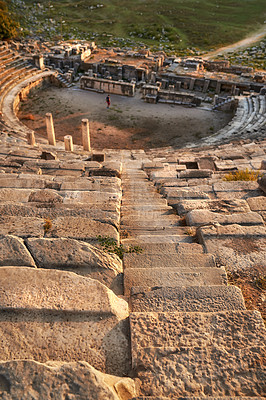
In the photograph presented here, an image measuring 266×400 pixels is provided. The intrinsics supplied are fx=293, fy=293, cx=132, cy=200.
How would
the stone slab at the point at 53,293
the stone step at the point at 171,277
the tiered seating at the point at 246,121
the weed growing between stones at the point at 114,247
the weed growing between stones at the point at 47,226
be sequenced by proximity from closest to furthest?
the stone slab at the point at 53,293 → the stone step at the point at 171,277 → the weed growing between stones at the point at 114,247 → the weed growing between stones at the point at 47,226 → the tiered seating at the point at 246,121

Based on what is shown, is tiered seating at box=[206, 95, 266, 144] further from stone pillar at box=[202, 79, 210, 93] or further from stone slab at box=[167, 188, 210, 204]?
stone slab at box=[167, 188, 210, 204]

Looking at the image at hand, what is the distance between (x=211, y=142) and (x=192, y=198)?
11.1m

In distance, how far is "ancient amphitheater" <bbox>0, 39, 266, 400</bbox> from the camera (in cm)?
264

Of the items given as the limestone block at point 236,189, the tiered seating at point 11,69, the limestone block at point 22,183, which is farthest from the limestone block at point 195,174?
the tiered seating at point 11,69

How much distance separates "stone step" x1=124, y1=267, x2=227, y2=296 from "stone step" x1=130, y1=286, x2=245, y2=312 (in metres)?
0.18

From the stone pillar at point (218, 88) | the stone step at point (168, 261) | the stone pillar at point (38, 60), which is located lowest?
the stone pillar at point (218, 88)

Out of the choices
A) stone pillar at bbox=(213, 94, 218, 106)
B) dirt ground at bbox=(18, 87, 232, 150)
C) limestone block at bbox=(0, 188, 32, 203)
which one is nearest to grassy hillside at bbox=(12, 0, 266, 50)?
stone pillar at bbox=(213, 94, 218, 106)

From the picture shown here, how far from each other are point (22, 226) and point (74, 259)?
1.38 metres

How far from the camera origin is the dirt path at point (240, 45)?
35.6 m

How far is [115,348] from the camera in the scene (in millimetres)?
2980

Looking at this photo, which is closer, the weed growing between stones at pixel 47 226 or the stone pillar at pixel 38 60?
the weed growing between stones at pixel 47 226

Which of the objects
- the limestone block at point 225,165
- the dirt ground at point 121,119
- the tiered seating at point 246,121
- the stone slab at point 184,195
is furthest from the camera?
the dirt ground at point 121,119

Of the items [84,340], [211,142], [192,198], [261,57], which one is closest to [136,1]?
[261,57]

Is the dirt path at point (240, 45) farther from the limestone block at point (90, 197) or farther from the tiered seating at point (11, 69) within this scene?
the limestone block at point (90, 197)
